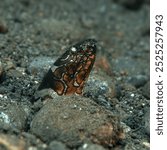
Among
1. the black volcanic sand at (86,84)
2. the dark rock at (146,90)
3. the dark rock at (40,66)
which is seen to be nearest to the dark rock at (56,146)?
the black volcanic sand at (86,84)

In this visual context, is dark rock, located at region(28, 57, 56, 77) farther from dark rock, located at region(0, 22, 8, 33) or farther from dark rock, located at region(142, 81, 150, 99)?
dark rock, located at region(0, 22, 8, 33)

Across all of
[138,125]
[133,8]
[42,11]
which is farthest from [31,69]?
[133,8]

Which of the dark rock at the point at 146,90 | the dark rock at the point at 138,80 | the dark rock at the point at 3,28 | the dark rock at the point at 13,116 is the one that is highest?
Result: the dark rock at the point at 13,116

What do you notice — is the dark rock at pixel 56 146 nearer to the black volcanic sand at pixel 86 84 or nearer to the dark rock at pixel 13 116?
the black volcanic sand at pixel 86 84

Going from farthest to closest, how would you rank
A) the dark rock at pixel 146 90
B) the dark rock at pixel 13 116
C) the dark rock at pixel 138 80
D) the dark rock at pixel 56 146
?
the dark rock at pixel 138 80, the dark rock at pixel 146 90, the dark rock at pixel 13 116, the dark rock at pixel 56 146

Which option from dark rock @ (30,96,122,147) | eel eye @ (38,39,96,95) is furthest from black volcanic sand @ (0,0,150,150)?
eel eye @ (38,39,96,95)

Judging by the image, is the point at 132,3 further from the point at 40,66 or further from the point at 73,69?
the point at 73,69

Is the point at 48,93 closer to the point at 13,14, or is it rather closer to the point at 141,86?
the point at 141,86
